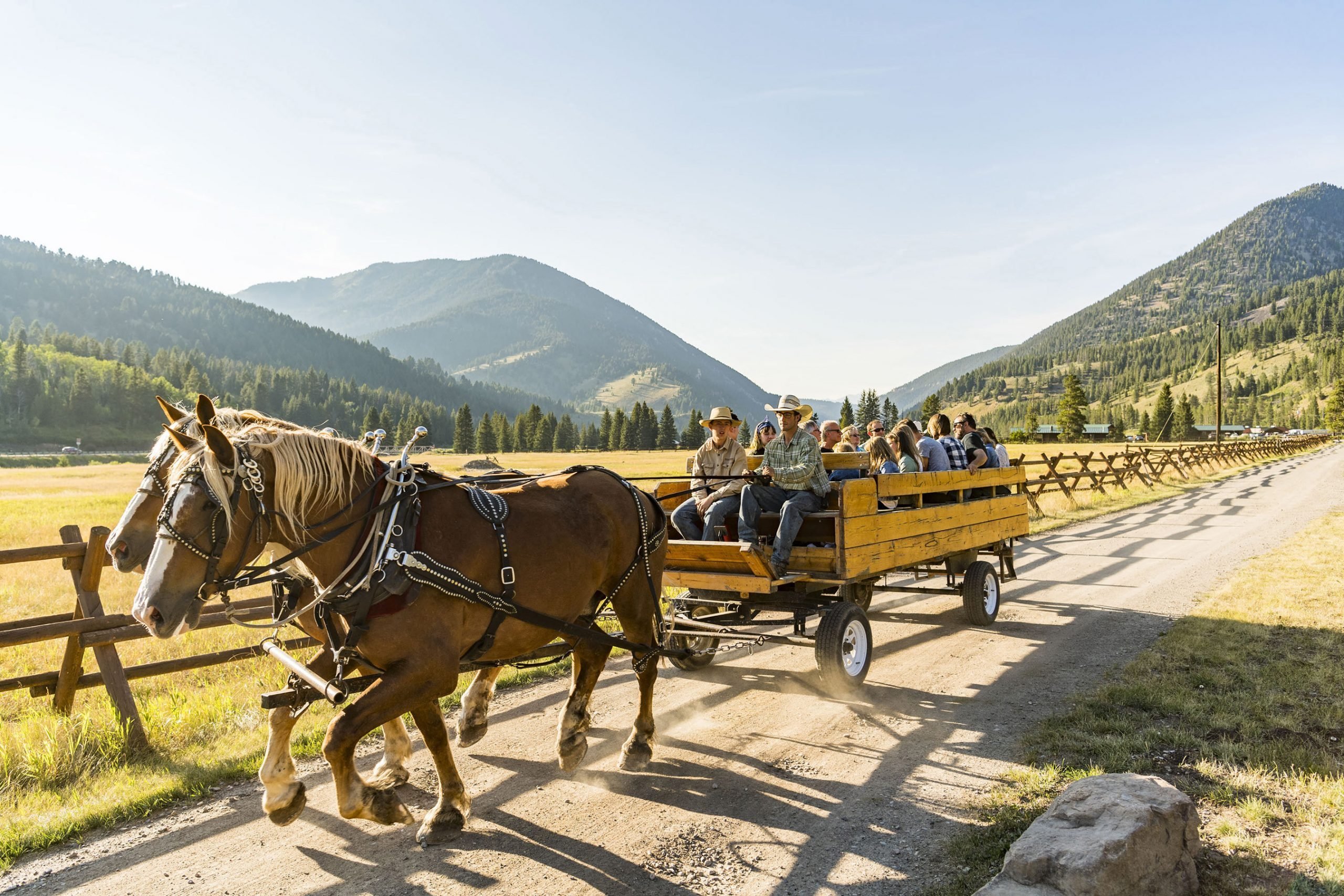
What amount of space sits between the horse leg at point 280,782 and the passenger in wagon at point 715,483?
13.9 ft

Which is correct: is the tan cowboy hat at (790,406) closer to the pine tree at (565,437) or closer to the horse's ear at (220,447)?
the horse's ear at (220,447)

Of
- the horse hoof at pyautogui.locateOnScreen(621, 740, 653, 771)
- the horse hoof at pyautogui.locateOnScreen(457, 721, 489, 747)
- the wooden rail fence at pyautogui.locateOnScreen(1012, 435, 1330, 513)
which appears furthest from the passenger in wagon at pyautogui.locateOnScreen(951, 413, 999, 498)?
the horse hoof at pyautogui.locateOnScreen(457, 721, 489, 747)

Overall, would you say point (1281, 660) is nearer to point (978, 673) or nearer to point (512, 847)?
point (978, 673)

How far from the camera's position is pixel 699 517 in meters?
8.07

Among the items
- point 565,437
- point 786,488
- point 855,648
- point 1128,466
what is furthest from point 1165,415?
point 786,488

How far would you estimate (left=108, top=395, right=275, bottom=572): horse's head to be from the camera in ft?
12.5

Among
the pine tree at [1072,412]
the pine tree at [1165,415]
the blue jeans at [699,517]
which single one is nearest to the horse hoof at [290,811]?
the blue jeans at [699,517]

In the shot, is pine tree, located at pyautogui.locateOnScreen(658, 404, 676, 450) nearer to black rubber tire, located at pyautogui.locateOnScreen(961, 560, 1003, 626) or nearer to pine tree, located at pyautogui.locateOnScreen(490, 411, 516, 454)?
pine tree, located at pyautogui.locateOnScreen(490, 411, 516, 454)

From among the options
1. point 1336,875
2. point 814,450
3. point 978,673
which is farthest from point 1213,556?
point 1336,875

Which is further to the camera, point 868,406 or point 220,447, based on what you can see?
point 868,406

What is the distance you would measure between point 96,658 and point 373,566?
385cm

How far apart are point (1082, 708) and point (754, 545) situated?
298cm

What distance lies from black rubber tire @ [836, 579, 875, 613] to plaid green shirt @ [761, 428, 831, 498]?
0.95 metres

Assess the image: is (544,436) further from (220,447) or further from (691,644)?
(220,447)
